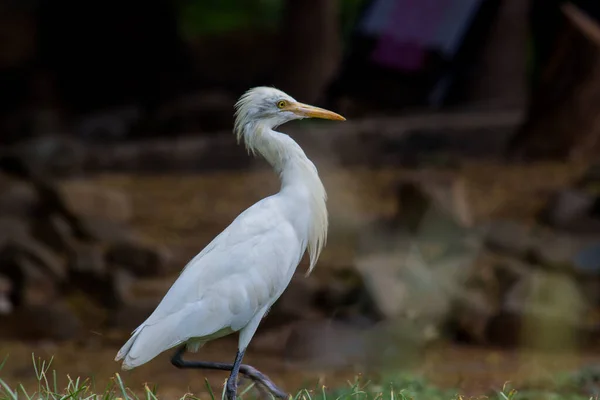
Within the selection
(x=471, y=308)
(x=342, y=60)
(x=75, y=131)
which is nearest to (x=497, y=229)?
(x=471, y=308)

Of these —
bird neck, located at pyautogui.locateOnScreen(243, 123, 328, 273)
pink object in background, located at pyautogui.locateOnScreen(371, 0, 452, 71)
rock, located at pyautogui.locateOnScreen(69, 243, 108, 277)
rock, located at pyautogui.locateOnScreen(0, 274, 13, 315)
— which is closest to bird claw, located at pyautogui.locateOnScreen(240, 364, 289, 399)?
bird neck, located at pyautogui.locateOnScreen(243, 123, 328, 273)

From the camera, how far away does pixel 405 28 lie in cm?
1408

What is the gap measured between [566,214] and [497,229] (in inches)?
26.1

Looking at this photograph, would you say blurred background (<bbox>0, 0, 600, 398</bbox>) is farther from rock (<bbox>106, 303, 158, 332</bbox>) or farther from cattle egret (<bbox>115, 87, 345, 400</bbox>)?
cattle egret (<bbox>115, 87, 345, 400</bbox>)

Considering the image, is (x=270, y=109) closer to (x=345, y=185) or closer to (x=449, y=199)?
(x=449, y=199)

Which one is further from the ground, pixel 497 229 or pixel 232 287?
pixel 232 287

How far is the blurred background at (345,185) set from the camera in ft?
24.0

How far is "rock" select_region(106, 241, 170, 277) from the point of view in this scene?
29.2 ft

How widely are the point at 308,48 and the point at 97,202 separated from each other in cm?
543

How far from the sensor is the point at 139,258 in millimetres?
9031

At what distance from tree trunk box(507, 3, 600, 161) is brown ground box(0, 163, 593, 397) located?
31cm

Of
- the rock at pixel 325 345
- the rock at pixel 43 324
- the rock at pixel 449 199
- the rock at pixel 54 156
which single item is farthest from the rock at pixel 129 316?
the rock at pixel 54 156

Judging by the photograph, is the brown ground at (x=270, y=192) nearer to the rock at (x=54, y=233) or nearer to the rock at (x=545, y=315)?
the rock at (x=545, y=315)

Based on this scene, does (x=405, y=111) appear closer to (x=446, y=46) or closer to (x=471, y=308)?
(x=446, y=46)
